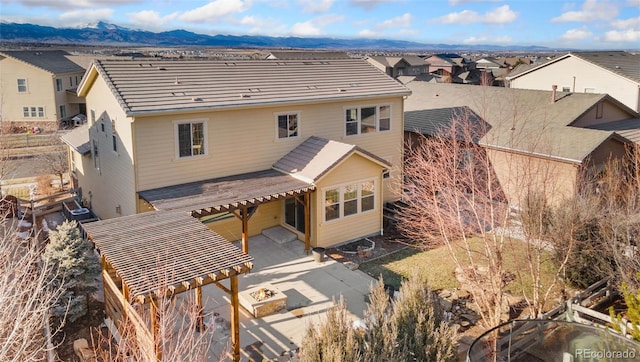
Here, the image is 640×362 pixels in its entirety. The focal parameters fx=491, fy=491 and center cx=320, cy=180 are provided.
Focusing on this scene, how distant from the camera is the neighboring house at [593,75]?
36.0 metres

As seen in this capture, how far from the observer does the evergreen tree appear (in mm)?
12195

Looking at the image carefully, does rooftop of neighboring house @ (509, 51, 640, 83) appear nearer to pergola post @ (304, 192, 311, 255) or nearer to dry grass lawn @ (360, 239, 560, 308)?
dry grass lawn @ (360, 239, 560, 308)

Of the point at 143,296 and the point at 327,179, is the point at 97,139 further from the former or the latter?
the point at 143,296

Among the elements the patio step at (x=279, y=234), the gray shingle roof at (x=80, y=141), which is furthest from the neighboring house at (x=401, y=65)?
the patio step at (x=279, y=234)

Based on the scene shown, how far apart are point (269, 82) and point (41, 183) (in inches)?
622

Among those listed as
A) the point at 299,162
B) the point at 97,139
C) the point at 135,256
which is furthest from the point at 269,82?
the point at 135,256

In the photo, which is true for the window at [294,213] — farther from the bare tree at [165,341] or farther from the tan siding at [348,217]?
the bare tree at [165,341]

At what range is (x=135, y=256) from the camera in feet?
36.5

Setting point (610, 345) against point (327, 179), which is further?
point (327, 179)

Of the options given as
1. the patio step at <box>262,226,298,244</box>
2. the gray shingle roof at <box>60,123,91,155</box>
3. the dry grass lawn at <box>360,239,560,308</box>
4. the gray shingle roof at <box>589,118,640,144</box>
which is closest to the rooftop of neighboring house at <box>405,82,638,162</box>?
the gray shingle roof at <box>589,118,640,144</box>

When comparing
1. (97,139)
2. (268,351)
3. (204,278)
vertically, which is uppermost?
(97,139)

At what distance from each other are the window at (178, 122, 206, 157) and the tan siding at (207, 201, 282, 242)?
106 inches

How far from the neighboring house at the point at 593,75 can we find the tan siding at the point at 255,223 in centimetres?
3000

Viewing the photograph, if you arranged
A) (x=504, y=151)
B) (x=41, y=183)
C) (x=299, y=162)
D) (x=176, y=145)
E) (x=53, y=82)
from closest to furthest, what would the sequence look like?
(x=176, y=145) → (x=299, y=162) → (x=504, y=151) → (x=41, y=183) → (x=53, y=82)
